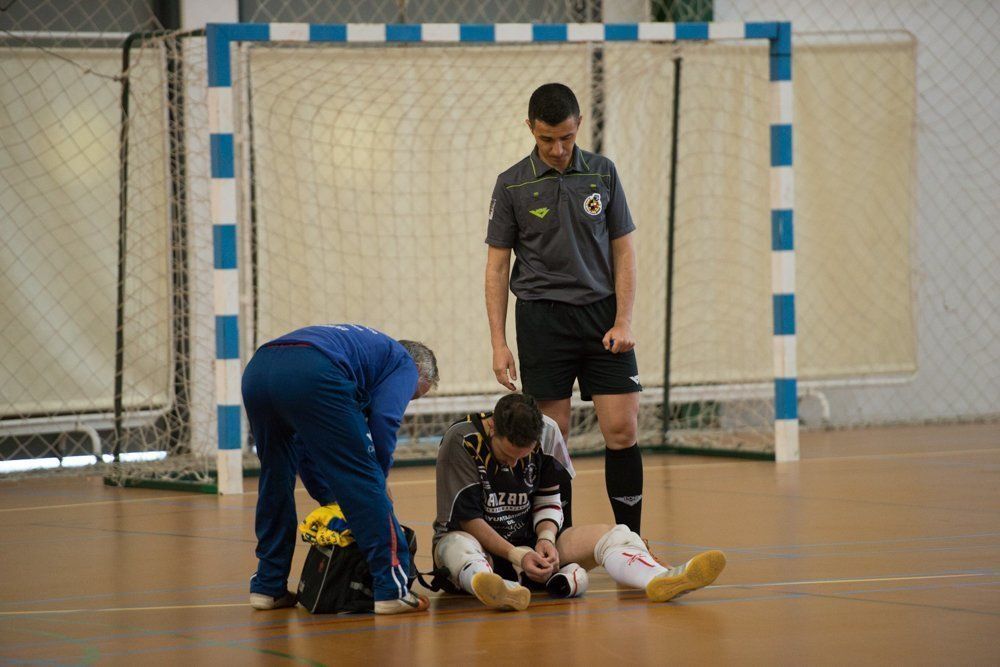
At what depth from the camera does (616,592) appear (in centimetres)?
404

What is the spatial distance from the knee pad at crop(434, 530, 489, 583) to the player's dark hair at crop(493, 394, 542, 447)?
13.7 inches

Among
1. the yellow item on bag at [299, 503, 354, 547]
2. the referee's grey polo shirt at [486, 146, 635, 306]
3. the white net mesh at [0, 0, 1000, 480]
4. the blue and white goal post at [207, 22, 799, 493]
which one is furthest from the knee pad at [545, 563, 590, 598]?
the white net mesh at [0, 0, 1000, 480]

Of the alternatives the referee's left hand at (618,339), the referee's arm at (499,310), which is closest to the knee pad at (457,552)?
the referee's arm at (499,310)

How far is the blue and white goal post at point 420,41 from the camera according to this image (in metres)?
7.03

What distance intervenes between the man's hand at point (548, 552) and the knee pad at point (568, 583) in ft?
0.10

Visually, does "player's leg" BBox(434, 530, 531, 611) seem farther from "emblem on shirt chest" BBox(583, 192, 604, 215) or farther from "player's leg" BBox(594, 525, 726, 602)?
"emblem on shirt chest" BBox(583, 192, 604, 215)

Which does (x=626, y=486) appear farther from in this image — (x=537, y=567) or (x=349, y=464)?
(x=349, y=464)

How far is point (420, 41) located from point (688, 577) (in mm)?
4391

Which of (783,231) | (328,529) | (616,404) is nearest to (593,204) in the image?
(616,404)

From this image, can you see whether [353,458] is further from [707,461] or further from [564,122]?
[707,461]

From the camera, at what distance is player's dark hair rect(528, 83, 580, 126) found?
14.5ft

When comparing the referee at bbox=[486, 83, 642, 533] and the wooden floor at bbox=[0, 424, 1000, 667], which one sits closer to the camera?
the wooden floor at bbox=[0, 424, 1000, 667]

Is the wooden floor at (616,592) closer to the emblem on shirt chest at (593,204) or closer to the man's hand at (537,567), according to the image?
the man's hand at (537,567)

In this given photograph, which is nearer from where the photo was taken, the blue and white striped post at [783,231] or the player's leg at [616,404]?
the player's leg at [616,404]
